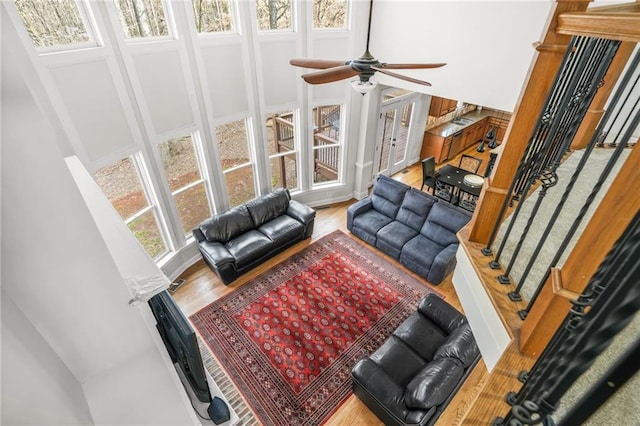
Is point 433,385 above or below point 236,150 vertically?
below

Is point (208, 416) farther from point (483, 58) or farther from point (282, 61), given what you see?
point (483, 58)

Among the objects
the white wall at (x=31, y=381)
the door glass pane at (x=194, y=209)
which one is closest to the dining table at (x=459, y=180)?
the door glass pane at (x=194, y=209)

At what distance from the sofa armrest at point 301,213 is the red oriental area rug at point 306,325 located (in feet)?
1.93

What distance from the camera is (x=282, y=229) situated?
5.72 metres

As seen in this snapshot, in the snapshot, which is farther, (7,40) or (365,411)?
(365,411)

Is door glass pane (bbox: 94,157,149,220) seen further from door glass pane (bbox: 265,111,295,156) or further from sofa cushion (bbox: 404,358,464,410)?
sofa cushion (bbox: 404,358,464,410)

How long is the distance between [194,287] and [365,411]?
10.7 ft

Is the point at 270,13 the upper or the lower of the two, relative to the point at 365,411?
upper

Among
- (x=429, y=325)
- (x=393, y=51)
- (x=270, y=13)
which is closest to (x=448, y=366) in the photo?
(x=429, y=325)

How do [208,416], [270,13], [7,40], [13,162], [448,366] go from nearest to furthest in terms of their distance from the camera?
[7,40], [13,162], [208,416], [448,366], [270,13]

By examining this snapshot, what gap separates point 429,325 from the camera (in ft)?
13.5

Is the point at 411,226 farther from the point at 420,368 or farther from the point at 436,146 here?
the point at 436,146

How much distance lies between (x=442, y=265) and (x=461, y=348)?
1.81m

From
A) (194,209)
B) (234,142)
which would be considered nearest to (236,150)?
(234,142)
